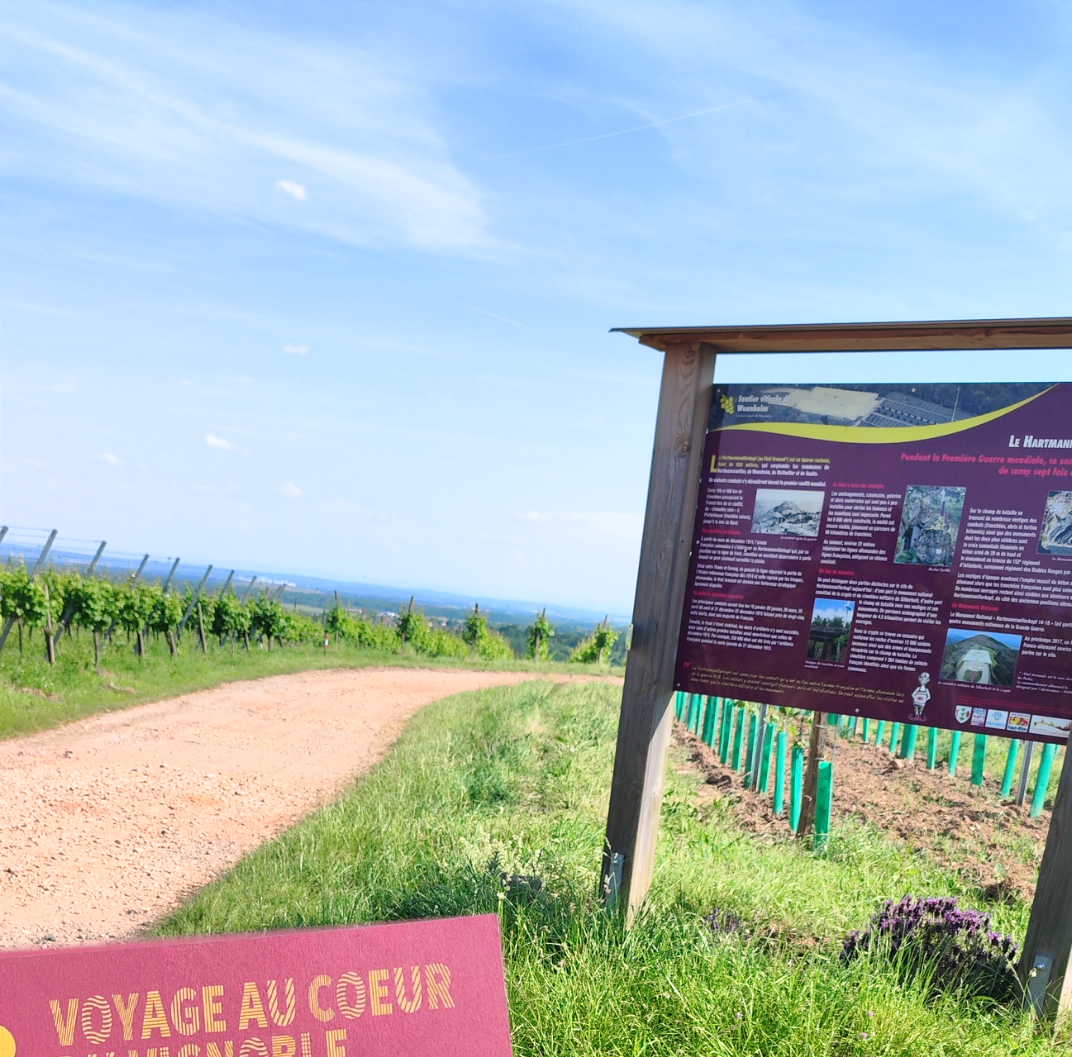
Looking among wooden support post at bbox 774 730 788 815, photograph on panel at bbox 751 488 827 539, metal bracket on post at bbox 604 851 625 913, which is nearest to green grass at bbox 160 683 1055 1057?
metal bracket on post at bbox 604 851 625 913

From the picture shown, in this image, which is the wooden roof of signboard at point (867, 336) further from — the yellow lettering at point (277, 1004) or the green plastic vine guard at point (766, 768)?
the green plastic vine guard at point (766, 768)

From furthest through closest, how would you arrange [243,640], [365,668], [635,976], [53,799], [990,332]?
[243,640]
[365,668]
[53,799]
[990,332]
[635,976]

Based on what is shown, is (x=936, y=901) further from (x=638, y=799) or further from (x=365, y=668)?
(x=365, y=668)

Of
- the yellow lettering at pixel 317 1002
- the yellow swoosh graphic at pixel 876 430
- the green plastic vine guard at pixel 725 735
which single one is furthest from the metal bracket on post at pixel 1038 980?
the green plastic vine guard at pixel 725 735

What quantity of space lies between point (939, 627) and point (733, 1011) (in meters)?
1.64

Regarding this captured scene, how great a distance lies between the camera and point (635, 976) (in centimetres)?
365

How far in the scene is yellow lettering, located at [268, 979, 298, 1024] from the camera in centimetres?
219

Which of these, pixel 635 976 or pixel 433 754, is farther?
pixel 433 754

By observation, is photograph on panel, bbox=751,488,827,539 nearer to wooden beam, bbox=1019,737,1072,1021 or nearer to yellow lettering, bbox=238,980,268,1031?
wooden beam, bbox=1019,737,1072,1021

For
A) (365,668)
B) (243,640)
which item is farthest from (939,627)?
(243,640)

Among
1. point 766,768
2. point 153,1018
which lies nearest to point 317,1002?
point 153,1018

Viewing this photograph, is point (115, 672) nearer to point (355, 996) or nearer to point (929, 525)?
point (929, 525)

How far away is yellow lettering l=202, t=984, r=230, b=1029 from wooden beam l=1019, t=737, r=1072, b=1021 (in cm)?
305

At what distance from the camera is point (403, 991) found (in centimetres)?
230
